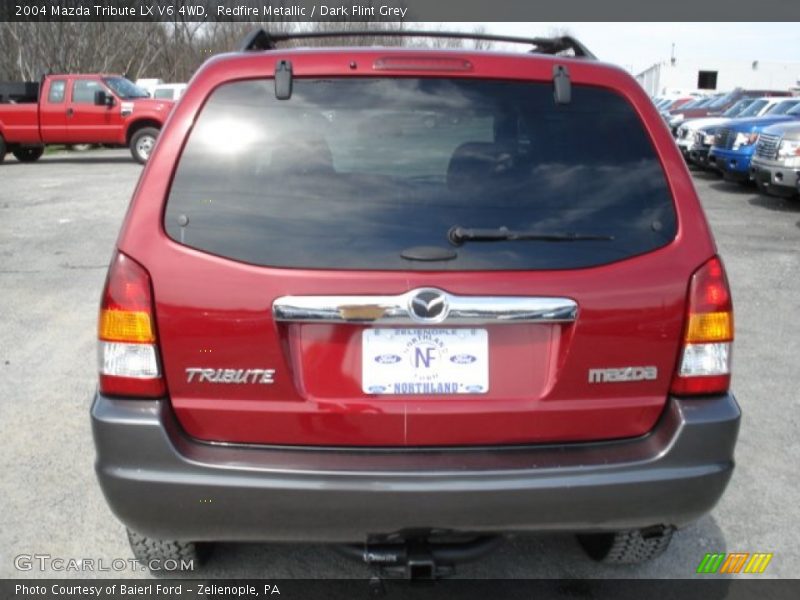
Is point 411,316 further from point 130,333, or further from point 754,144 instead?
point 754,144

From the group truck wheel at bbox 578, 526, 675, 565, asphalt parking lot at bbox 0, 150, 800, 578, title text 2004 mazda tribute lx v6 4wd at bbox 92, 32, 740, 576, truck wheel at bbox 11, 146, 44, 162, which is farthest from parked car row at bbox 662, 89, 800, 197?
truck wheel at bbox 11, 146, 44, 162

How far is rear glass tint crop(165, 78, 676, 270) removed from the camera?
Answer: 2.36m

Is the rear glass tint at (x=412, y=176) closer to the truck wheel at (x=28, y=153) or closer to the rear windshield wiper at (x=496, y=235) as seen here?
the rear windshield wiper at (x=496, y=235)

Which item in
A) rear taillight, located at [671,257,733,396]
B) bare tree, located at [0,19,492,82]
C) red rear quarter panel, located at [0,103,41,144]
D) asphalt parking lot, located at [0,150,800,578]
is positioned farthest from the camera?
bare tree, located at [0,19,492,82]

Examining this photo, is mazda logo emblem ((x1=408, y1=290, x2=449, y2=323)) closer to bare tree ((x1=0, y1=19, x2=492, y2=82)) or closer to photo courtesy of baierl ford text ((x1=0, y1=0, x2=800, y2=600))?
photo courtesy of baierl ford text ((x1=0, y1=0, x2=800, y2=600))

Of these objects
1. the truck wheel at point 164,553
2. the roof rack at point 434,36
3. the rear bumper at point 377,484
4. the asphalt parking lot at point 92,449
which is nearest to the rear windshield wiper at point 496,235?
the rear bumper at point 377,484

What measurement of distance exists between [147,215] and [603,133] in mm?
1357

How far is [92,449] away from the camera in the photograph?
4.18 metres

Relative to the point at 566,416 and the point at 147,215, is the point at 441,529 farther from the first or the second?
the point at 147,215

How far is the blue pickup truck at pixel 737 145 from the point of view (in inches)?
568

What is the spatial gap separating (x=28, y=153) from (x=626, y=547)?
22.1 m

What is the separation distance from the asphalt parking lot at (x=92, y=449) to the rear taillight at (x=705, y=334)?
3.34 feet

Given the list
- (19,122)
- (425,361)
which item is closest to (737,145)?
(425,361)

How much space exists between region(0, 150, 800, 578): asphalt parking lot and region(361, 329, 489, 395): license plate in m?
1.00
